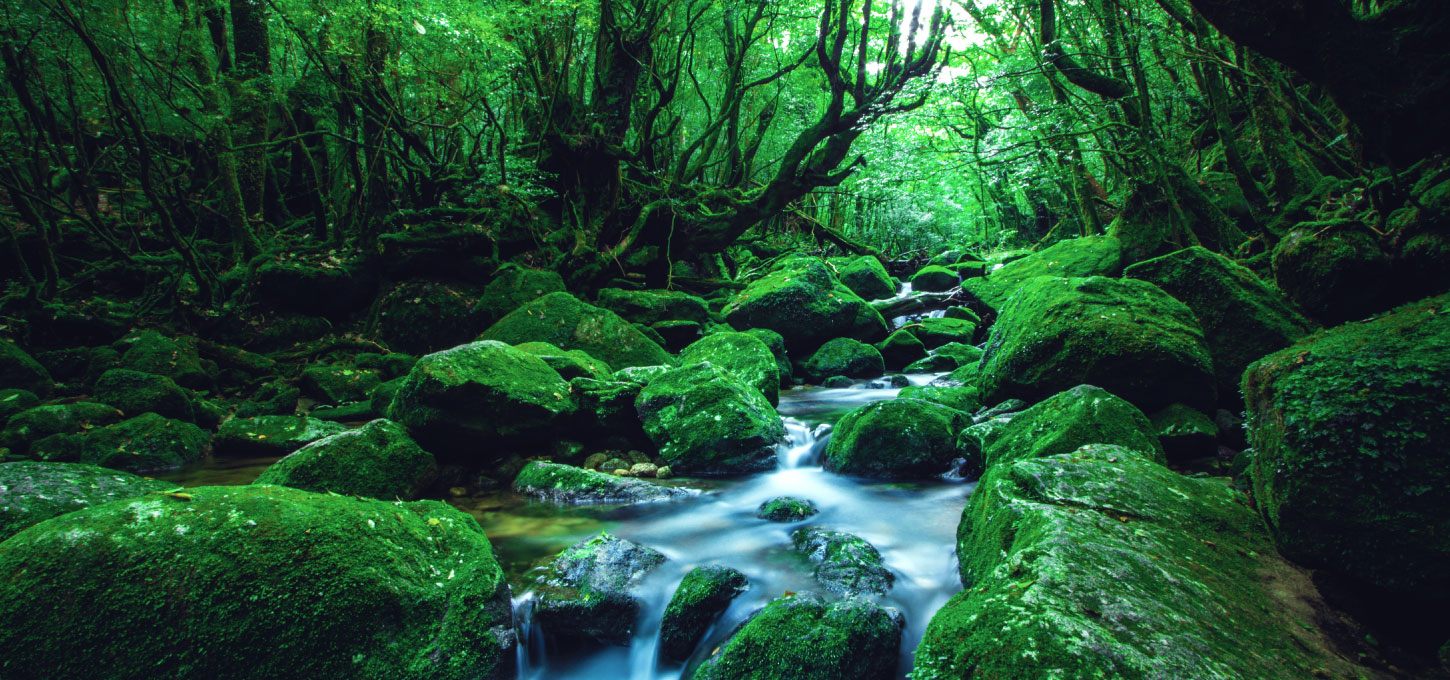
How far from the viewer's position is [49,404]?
6.97 m

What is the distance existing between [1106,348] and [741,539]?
3.61 meters

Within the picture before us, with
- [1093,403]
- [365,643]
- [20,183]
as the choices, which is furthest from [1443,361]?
[20,183]

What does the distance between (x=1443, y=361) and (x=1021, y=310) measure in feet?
15.4

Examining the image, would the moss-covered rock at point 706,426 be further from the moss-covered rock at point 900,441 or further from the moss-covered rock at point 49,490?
the moss-covered rock at point 49,490

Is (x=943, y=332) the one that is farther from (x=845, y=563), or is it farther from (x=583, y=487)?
(x=845, y=563)

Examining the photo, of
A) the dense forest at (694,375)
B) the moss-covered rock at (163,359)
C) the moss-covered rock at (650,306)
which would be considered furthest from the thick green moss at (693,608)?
the moss-covered rock at (163,359)

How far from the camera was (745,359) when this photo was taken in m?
8.47

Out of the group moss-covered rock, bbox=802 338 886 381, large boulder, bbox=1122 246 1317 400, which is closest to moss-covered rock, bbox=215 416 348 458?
moss-covered rock, bbox=802 338 886 381

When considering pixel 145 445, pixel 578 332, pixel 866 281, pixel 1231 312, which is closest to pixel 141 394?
pixel 145 445

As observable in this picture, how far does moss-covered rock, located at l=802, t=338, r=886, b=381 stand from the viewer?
37.2ft

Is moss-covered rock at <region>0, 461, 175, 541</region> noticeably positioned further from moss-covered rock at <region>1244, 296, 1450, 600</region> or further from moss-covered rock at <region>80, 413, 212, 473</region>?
moss-covered rock at <region>1244, 296, 1450, 600</region>

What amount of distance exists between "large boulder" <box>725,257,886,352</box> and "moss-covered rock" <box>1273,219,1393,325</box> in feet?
24.0

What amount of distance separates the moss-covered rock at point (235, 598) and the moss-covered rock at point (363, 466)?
5.78 ft

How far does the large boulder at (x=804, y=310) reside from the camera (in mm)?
11938
